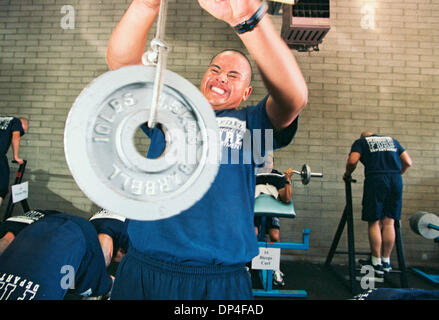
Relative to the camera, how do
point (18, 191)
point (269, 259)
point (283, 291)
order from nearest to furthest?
point (269, 259)
point (283, 291)
point (18, 191)

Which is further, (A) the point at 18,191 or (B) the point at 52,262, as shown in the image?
(A) the point at 18,191

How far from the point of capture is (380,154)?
9.39 ft

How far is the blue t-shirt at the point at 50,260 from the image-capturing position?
908mm

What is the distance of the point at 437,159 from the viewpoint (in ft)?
11.9

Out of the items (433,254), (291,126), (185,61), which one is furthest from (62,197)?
(433,254)

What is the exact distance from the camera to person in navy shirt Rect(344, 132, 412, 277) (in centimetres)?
283

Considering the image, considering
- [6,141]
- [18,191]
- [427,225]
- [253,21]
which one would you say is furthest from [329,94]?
[6,141]

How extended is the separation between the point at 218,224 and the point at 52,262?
0.65 m

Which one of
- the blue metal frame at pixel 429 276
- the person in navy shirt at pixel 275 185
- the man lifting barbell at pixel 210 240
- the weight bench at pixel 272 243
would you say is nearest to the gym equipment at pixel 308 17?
the person in navy shirt at pixel 275 185

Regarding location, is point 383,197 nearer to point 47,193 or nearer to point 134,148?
point 134,148

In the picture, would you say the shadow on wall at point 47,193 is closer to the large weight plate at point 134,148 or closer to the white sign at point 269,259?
the white sign at point 269,259

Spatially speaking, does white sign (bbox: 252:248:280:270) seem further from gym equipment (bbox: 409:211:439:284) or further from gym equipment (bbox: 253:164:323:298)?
gym equipment (bbox: 409:211:439:284)

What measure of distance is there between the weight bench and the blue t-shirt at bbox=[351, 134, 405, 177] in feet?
3.65
